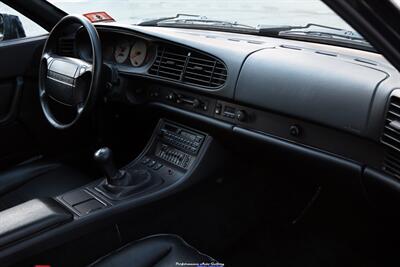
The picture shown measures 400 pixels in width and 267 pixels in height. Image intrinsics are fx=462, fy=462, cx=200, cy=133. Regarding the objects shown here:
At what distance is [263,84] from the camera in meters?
1.79

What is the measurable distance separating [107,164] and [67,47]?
2.69ft

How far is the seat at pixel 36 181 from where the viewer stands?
2.17 meters

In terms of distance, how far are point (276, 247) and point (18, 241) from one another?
52.2 inches

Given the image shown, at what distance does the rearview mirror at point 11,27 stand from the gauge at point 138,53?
2.57 feet

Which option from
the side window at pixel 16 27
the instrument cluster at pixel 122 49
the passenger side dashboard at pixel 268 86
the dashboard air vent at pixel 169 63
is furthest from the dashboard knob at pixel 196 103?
the side window at pixel 16 27

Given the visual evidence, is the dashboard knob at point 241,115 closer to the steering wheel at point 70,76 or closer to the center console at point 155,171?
the center console at point 155,171

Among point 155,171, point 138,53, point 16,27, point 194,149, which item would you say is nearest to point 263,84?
point 194,149

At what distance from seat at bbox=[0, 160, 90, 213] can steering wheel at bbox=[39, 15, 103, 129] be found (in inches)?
12.7

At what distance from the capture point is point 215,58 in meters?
1.94

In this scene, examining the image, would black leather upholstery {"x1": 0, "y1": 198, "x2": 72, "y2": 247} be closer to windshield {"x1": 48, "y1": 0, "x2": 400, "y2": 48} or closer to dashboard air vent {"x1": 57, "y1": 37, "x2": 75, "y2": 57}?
dashboard air vent {"x1": 57, "y1": 37, "x2": 75, "y2": 57}

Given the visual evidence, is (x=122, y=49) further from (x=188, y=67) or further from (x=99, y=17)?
(x=188, y=67)

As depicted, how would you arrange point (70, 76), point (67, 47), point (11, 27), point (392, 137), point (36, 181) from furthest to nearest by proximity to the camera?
point (11, 27) → point (67, 47) → point (36, 181) → point (70, 76) → point (392, 137)

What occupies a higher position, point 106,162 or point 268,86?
point 268,86

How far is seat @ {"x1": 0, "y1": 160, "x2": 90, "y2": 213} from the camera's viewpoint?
7.12ft
